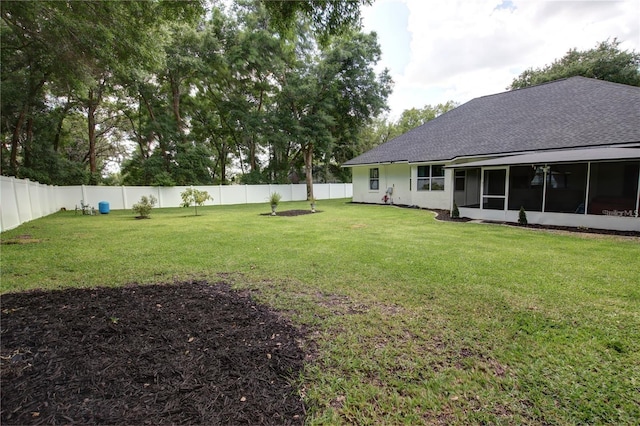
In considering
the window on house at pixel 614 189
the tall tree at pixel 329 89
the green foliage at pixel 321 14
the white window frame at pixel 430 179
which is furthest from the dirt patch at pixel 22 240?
the tall tree at pixel 329 89

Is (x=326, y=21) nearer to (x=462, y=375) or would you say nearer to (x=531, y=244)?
(x=462, y=375)

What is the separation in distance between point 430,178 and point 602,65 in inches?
650

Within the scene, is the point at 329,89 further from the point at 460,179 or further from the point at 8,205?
the point at 8,205

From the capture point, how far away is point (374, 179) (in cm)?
1855

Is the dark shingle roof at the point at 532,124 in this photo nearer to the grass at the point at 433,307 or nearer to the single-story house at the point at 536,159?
the single-story house at the point at 536,159

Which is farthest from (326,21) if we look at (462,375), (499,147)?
(499,147)

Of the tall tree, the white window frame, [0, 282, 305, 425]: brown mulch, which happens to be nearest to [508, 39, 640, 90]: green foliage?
the tall tree

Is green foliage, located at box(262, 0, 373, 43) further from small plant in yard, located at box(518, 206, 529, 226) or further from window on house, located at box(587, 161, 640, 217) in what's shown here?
window on house, located at box(587, 161, 640, 217)

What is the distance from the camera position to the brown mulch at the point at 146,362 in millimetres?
1790

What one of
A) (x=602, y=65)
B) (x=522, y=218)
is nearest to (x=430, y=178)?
(x=522, y=218)

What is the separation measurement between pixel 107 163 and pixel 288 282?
122ft

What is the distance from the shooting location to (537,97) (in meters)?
14.2

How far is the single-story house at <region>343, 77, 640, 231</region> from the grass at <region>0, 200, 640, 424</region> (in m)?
2.50

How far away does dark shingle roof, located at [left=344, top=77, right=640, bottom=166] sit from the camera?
9828 mm
